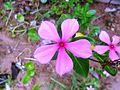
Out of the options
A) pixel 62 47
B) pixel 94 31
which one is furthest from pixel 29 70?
pixel 62 47

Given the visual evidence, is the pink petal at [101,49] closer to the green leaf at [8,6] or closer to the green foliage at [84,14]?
the green foliage at [84,14]

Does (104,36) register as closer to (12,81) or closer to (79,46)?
(79,46)

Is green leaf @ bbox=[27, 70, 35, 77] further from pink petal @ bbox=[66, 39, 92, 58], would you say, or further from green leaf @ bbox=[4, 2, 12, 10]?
pink petal @ bbox=[66, 39, 92, 58]

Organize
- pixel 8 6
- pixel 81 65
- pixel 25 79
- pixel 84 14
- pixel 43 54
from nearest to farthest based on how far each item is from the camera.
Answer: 1. pixel 43 54
2. pixel 81 65
3. pixel 25 79
4. pixel 84 14
5. pixel 8 6

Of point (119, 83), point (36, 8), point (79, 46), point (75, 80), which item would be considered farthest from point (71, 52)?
point (36, 8)

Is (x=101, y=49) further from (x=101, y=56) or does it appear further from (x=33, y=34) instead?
(x=33, y=34)

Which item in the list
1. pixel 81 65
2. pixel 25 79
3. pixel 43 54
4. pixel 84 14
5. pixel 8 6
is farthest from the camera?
pixel 8 6

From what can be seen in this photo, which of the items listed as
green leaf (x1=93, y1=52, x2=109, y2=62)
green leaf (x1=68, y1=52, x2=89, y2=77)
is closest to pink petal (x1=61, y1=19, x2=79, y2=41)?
green leaf (x1=68, y1=52, x2=89, y2=77)

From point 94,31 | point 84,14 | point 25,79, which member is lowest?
point 25,79
